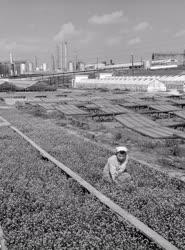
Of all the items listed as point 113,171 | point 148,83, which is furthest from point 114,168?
point 148,83

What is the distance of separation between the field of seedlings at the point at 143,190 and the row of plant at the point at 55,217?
0.48 m

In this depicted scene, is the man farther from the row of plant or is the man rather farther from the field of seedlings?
the row of plant

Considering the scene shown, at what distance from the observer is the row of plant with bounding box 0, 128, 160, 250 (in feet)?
16.7

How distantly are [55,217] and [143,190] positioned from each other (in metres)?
2.41

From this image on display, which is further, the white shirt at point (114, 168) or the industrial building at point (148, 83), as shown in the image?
the industrial building at point (148, 83)

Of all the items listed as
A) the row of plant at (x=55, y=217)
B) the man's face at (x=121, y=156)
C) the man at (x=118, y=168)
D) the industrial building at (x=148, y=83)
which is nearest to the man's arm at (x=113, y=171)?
the man at (x=118, y=168)

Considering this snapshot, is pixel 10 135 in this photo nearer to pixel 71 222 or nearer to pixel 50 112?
pixel 71 222

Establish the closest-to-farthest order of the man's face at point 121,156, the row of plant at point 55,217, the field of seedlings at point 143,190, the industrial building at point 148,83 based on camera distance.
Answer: the row of plant at point 55,217, the field of seedlings at point 143,190, the man's face at point 121,156, the industrial building at point 148,83

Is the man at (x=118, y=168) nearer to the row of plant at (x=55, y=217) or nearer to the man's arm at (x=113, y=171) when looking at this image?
the man's arm at (x=113, y=171)

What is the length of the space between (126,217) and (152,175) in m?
3.20

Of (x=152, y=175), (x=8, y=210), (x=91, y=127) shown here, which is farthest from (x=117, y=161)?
(x=91, y=127)

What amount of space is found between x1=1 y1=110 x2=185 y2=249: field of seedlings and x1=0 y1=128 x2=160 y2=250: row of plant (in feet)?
1.57

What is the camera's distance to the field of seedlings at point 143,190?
5703 mm

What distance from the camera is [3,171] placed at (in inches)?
363
